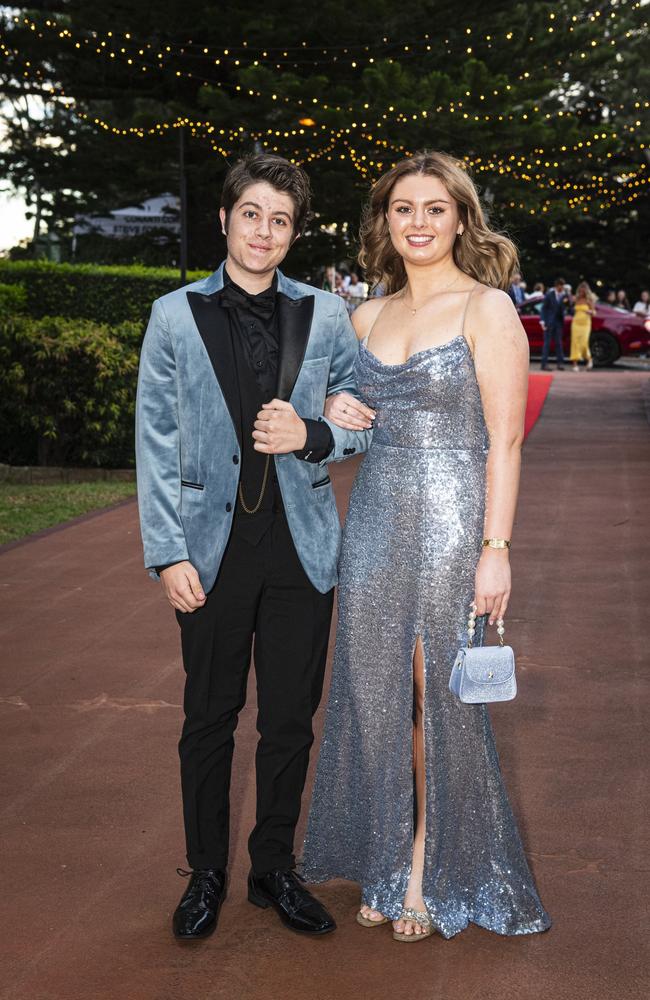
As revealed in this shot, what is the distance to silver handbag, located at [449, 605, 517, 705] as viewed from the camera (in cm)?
316

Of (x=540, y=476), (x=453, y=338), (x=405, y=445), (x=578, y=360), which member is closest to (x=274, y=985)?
(x=405, y=445)

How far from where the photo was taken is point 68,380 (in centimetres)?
1269

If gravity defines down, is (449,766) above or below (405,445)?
below

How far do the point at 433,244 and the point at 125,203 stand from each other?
24173 mm

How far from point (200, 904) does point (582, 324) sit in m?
23.2

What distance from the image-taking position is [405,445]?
10.8 ft

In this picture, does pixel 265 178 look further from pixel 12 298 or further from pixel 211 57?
pixel 211 57

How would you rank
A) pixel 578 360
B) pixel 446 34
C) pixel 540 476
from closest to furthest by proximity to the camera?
pixel 540 476 → pixel 446 34 → pixel 578 360

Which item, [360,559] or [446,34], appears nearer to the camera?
[360,559]

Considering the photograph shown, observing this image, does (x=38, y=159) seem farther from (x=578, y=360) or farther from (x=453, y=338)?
(x=453, y=338)

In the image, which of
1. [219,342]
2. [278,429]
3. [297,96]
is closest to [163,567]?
[278,429]

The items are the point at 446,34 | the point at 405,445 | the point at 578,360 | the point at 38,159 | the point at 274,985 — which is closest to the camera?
the point at 274,985

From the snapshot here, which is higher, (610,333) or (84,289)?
(84,289)

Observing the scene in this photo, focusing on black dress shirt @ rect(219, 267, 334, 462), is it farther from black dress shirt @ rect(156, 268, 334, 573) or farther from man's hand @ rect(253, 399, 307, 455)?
man's hand @ rect(253, 399, 307, 455)
